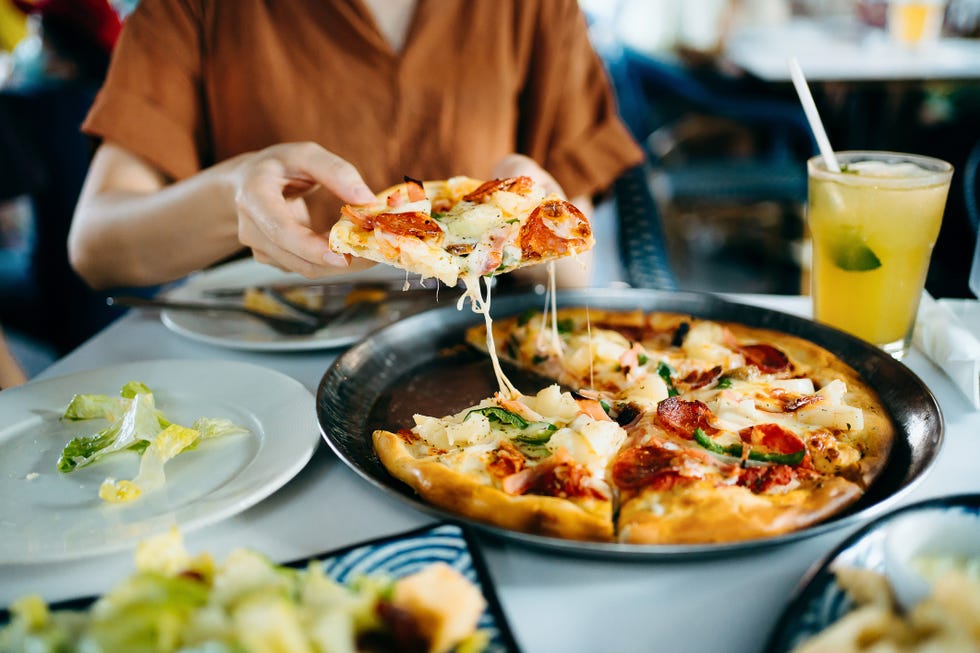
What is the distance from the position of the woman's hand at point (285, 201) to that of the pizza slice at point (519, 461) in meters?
0.40

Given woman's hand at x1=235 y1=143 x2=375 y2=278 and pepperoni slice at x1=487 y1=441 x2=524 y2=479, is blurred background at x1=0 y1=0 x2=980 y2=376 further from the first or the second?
pepperoni slice at x1=487 y1=441 x2=524 y2=479

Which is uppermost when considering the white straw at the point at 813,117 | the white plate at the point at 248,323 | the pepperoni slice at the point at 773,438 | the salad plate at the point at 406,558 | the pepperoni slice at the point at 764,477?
the white straw at the point at 813,117

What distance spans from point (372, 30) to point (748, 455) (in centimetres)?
157

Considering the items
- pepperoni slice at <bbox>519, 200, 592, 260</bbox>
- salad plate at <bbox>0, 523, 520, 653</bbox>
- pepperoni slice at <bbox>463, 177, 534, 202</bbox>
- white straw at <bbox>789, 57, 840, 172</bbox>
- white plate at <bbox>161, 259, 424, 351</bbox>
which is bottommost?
white plate at <bbox>161, 259, 424, 351</bbox>

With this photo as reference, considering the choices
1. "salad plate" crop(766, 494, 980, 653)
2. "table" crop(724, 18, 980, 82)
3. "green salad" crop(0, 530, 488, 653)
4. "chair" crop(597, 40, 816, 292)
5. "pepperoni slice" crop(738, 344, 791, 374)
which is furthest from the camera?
"table" crop(724, 18, 980, 82)

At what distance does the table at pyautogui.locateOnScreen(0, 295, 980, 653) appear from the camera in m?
0.88

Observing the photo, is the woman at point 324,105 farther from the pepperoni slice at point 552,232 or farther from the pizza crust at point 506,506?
the pizza crust at point 506,506

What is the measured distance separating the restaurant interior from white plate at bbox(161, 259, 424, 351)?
0.02 metres

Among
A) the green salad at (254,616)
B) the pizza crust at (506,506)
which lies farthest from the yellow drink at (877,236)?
the green salad at (254,616)

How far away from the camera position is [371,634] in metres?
0.69

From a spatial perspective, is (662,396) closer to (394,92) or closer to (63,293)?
(394,92)

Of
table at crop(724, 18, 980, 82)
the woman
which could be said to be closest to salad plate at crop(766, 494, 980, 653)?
the woman

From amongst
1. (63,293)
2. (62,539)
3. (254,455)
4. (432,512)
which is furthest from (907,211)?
(63,293)

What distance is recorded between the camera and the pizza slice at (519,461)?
3.37ft
